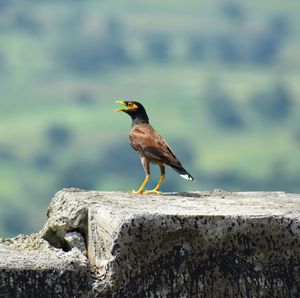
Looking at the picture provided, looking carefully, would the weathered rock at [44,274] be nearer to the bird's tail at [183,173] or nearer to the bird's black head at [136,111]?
the bird's tail at [183,173]

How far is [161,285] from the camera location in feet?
23.3

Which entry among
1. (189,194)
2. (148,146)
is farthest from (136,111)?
(189,194)

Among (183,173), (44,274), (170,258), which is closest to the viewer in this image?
(44,274)

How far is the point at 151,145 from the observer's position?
32.7 ft

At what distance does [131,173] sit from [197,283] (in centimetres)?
18314

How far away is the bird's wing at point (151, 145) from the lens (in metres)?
9.82

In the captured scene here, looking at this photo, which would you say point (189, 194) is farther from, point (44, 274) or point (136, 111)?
point (136, 111)

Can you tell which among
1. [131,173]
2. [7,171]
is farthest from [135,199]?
[131,173]

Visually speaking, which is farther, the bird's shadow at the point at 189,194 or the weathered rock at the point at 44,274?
the bird's shadow at the point at 189,194

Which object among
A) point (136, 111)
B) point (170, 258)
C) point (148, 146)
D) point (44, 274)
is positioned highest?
point (136, 111)

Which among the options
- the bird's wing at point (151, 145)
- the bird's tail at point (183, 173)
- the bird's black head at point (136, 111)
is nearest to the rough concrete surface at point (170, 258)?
the bird's tail at point (183, 173)

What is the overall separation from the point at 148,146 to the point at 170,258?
2.91 m

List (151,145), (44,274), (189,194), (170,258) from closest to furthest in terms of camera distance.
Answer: (44,274), (170,258), (189,194), (151,145)

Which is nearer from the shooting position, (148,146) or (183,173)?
(183,173)
